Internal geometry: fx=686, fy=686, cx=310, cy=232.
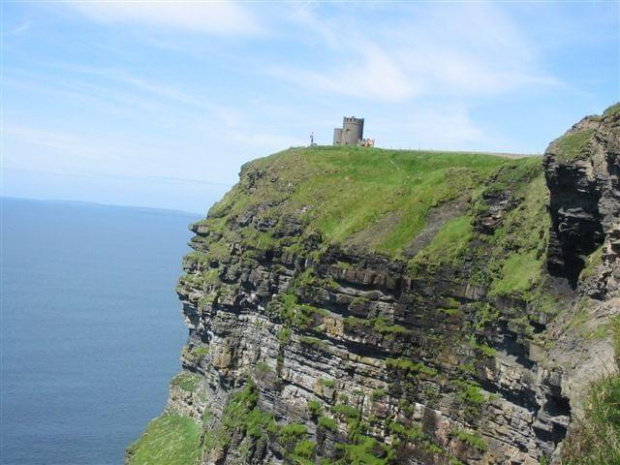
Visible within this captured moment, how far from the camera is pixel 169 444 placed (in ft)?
187

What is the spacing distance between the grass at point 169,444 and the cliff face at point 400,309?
207 millimetres

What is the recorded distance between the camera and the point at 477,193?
4166cm

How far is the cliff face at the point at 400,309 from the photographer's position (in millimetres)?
26422

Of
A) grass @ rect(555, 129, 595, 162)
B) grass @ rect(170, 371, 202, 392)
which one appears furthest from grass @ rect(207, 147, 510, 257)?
grass @ rect(555, 129, 595, 162)

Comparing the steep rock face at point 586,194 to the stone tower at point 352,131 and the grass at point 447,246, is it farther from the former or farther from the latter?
the stone tower at point 352,131

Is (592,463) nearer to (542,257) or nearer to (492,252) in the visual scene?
(542,257)

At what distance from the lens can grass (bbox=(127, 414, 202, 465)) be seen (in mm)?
54559

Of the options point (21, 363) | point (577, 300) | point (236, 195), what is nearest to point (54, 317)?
point (21, 363)

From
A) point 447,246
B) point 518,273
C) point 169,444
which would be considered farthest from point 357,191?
point 169,444

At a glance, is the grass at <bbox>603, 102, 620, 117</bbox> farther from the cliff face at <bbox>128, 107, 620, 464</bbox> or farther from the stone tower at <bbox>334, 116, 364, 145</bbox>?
the stone tower at <bbox>334, 116, 364, 145</bbox>

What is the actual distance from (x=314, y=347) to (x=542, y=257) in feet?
54.7

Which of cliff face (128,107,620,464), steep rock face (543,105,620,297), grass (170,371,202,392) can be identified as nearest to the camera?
steep rock face (543,105,620,297)

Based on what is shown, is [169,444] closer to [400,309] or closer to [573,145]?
[400,309]

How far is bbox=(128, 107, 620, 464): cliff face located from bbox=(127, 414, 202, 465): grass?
207mm
